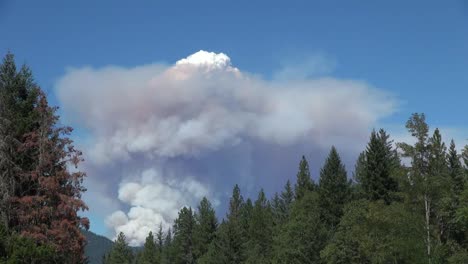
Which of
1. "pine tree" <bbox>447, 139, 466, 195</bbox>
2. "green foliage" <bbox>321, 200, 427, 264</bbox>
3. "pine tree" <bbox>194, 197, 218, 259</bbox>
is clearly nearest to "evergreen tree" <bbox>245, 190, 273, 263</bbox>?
"pine tree" <bbox>194, 197, 218, 259</bbox>

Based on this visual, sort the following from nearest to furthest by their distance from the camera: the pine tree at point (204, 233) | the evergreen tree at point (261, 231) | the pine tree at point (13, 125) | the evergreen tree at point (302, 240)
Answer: the pine tree at point (13, 125) → the evergreen tree at point (302, 240) → the evergreen tree at point (261, 231) → the pine tree at point (204, 233)

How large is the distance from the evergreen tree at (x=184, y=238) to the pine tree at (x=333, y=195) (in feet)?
188

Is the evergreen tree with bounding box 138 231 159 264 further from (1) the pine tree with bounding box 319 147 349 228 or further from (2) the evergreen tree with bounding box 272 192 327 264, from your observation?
(2) the evergreen tree with bounding box 272 192 327 264

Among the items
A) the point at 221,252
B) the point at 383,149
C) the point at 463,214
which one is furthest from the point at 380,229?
the point at 221,252

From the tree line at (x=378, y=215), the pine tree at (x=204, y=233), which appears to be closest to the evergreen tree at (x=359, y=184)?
the tree line at (x=378, y=215)

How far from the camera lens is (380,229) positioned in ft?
166

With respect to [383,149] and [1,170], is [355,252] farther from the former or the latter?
[1,170]

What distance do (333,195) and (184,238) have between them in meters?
66.1

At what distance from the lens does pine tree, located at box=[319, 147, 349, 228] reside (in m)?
84.6

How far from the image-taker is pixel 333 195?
85.8m

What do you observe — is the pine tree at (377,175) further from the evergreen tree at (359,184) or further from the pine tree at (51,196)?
the pine tree at (51,196)

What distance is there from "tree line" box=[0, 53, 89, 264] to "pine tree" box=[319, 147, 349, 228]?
49.5 m

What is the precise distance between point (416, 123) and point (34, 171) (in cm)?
3419

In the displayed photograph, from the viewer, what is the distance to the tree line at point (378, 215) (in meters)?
49.3
